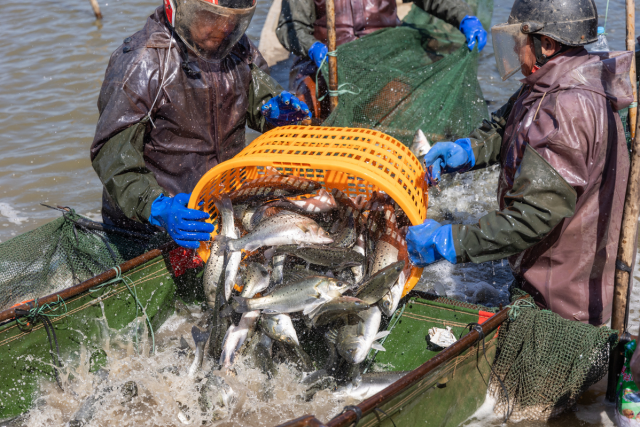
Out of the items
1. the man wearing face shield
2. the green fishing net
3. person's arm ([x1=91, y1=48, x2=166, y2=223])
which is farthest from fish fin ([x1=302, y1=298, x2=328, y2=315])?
the green fishing net

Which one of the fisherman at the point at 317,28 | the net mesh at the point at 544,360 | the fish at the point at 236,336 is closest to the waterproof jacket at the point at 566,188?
the net mesh at the point at 544,360

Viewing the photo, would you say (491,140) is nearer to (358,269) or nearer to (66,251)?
(358,269)

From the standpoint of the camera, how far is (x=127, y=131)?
11.7 feet

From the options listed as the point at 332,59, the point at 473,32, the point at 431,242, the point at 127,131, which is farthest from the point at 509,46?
the point at 473,32

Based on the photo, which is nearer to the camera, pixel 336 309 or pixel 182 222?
pixel 336 309

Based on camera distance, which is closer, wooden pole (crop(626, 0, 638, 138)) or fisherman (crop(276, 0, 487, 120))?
wooden pole (crop(626, 0, 638, 138))

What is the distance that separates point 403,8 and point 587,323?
6.70 metres

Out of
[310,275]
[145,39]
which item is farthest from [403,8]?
[310,275]

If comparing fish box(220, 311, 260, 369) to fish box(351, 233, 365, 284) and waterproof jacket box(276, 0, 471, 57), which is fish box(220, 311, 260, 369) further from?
waterproof jacket box(276, 0, 471, 57)

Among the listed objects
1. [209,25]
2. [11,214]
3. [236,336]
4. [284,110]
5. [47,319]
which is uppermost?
[209,25]

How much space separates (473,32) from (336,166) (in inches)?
171

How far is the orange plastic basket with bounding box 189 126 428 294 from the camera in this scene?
3074 mm

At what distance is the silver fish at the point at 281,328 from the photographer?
331 cm

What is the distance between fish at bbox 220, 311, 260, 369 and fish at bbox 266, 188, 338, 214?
28.5 inches
